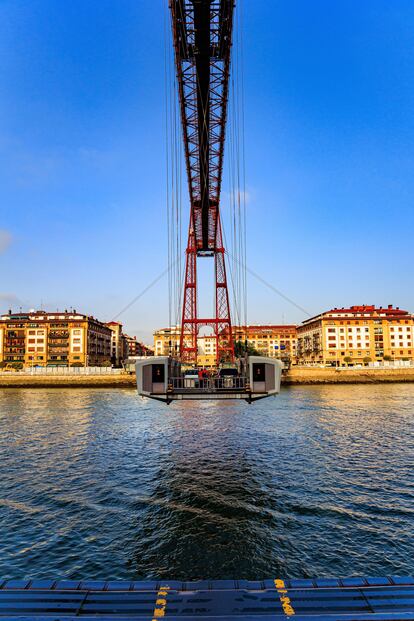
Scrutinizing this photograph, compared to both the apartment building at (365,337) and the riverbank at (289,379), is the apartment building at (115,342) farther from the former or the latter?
the apartment building at (365,337)

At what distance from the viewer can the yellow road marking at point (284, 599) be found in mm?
5655

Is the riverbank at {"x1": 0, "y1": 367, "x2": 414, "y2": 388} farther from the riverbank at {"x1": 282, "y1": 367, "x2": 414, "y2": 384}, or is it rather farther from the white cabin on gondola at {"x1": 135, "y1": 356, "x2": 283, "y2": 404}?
the white cabin on gondola at {"x1": 135, "y1": 356, "x2": 283, "y2": 404}

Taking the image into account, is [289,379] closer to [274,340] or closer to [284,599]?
[284,599]

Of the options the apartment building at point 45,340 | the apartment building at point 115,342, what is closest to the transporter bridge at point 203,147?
the apartment building at point 45,340

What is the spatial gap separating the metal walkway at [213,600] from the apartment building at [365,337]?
10805 cm

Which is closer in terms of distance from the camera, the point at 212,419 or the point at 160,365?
the point at 160,365

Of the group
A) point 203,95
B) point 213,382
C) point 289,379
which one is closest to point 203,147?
point 203,95

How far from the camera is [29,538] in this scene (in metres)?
10.9

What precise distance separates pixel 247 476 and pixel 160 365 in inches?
235

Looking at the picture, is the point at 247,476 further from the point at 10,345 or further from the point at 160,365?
the point at 10,345

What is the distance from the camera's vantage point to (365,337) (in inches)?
4395

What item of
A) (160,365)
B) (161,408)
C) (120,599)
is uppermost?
(160,365)

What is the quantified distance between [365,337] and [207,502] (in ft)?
354

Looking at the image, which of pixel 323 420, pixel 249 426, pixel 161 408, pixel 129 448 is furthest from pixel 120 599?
pixel 161 408
